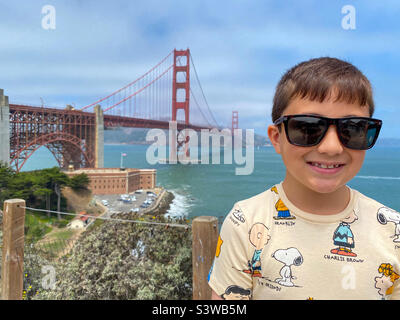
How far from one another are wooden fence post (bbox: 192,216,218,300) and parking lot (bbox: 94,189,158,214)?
19950 millimetres

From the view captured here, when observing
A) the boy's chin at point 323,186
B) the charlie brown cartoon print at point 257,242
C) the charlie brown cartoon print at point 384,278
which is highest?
the boy's chin at point 323,186

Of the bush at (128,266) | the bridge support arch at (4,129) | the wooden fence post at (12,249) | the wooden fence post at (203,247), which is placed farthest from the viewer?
the bridge support arch at (4,129)

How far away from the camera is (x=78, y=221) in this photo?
56.1 feet

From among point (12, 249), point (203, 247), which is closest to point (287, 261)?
point (203, 247)

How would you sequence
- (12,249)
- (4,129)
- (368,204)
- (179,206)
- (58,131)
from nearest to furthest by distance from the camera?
(368,204)
(12,249)
(4,129)
(179,206)
(58,131)

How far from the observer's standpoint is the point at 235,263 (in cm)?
77

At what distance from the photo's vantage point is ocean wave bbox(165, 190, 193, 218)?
23016 millimetres

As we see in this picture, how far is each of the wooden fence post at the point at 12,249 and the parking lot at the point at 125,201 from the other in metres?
19.1

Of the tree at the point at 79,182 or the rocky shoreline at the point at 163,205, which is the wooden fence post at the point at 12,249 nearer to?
the rocky shoreline at the point at 163,205

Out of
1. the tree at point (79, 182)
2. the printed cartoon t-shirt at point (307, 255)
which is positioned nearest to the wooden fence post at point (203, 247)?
the printed cartoon t-shirt at point (307, 255)

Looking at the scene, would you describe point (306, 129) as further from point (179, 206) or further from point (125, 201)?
point (179, 206)

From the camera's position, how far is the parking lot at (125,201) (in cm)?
2153

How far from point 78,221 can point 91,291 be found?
16146 mm

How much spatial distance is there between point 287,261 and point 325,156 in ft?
0.87
